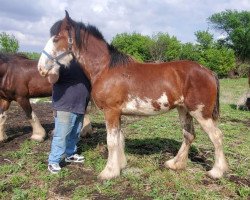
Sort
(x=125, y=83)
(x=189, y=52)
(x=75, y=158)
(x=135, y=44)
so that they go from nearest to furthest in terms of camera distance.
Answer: (x=125, y=83), (x=75, y=158), (x=189, y=52), (x=135, y=44)

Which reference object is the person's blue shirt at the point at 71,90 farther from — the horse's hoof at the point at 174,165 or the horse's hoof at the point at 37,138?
the horse's hoof at the point at 37,138

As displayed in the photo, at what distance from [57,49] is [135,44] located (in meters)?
52.2

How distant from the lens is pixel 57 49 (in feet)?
16.9

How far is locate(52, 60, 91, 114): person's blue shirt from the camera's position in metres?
5.52

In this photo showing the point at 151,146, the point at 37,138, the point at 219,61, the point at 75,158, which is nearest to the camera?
the point at 75,158

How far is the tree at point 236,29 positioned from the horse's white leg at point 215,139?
2123 inches

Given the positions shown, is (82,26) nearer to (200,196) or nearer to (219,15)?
(200,196)

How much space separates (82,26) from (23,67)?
10.0ft

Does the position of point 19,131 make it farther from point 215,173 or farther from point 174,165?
point 215,173

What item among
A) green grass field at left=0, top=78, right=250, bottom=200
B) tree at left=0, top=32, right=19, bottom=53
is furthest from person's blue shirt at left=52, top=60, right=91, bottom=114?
tree at left=0, top=32, right=19, bottom=53

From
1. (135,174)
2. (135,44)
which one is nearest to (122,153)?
(135,174)

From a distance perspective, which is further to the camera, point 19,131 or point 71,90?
point 19,131

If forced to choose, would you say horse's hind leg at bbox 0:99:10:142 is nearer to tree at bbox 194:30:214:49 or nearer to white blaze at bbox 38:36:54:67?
white blaze at bbox 38:36:54:67

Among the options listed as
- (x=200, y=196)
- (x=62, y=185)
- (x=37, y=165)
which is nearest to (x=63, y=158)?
(x=37, y=165)
